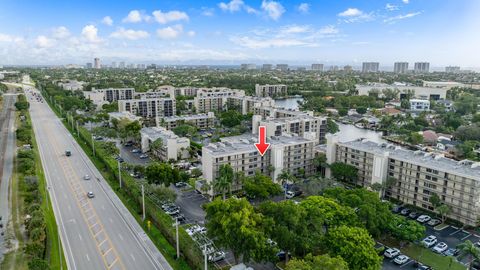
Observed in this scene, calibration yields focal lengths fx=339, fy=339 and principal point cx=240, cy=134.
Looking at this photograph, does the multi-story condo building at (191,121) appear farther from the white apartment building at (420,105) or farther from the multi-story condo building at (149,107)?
→ the white apartment building at (420,105)

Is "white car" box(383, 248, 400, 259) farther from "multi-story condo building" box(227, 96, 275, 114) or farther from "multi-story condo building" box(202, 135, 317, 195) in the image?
"multi-story condo building" box(227, 96, 275, 114)

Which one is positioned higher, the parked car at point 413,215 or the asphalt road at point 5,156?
the asphalt road at point 5,156

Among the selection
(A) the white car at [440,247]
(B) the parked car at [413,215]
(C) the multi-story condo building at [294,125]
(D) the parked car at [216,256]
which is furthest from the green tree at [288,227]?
(C) the multi-story condo building at [294,125]

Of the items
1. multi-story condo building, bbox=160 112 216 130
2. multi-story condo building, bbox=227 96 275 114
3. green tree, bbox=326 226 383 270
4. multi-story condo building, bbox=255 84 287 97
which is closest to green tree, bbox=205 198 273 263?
green tree, bbox=326 226 383 270

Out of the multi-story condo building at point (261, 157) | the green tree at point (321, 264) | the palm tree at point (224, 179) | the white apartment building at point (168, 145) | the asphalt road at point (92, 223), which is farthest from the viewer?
the white apartment building at point (168, 145)

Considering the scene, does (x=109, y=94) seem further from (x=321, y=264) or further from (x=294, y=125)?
(x=321, y=264)

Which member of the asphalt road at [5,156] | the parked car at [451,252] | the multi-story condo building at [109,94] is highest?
the multi-story condo building at [109,94]

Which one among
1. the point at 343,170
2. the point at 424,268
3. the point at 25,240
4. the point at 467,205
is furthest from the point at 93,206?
the point at 467,205
